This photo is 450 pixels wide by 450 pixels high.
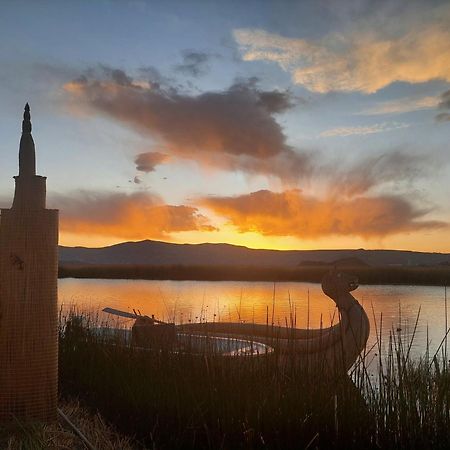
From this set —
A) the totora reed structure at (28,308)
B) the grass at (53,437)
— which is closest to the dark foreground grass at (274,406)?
the grass at (53,437)

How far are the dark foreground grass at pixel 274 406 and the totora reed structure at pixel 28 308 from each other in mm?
630

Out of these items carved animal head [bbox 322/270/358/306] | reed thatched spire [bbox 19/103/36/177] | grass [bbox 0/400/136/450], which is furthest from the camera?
carved animal head [bbox 322/270/358/306]

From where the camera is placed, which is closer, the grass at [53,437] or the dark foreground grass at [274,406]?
the grass at [53,437]

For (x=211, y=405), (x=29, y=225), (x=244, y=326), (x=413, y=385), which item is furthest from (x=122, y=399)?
(x=244, y=326)

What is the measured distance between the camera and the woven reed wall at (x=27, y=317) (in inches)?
108

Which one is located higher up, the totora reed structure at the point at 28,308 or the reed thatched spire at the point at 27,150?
the reed thatched spire at the point at 27,150

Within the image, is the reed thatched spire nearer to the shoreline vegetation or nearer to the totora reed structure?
the totora reed structure

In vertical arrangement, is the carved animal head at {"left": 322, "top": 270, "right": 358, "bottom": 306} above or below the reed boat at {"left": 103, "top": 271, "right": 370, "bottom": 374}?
above

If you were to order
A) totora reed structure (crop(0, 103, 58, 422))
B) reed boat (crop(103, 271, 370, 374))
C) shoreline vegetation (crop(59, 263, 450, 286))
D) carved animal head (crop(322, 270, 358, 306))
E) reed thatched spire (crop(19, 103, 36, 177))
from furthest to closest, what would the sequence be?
shoreline vegetation (crop(59, 263, 450, 286)) < carved animal head (crop(322, 270, 358, 306)) < reed boat (crop(103, 271, 370, 374)) < reed thatched spire (crop(19, 103, 36, 177)) < totora reed structure (crop(0, 103, 58, 422))

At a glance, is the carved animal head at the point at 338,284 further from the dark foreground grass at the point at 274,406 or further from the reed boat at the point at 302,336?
the dark foreground grass at the point at 274,406

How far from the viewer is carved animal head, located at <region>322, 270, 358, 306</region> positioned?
20.2ft

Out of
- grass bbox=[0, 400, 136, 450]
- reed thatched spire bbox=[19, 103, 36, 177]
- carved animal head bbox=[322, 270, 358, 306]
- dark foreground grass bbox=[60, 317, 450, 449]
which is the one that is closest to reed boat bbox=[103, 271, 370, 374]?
carved animal head bbox=[322, 270, 358, 306]

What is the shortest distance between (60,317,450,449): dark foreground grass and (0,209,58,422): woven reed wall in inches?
24.9

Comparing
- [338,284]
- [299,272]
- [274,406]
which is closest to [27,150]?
[274,406]
